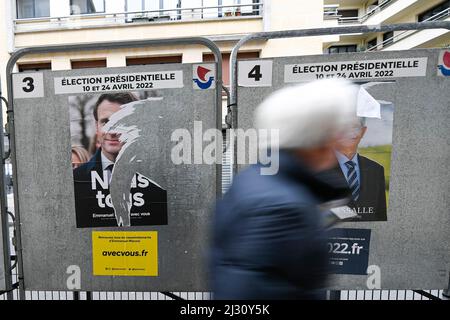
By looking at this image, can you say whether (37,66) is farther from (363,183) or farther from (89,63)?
(363,183)

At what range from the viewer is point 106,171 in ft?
8.44

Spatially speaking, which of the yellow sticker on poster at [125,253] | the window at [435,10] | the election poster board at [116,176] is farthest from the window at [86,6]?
the window at [435,10]

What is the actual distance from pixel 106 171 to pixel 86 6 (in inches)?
616

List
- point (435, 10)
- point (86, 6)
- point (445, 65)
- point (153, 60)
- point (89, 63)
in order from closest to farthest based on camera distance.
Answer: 1. point (445, 65)
2. point (89, 63)
3. point (153, 60)
4. point (86, 6)
5. point (435, 10)

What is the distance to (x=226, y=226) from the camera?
1206 millimetres

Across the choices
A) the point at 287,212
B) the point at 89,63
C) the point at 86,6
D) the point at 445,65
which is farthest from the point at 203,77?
the point at 86,6

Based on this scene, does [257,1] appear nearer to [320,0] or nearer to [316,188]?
[320,0]

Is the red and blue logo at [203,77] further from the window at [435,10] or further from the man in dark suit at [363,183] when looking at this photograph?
the window at [435,10]

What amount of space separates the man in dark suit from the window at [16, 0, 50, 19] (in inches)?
697

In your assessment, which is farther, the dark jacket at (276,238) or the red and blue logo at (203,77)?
the red and blue logo at (203,77)

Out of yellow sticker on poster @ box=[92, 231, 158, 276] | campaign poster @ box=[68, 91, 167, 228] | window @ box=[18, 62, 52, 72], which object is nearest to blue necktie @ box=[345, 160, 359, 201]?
campaign poster @ box=[68, 91, 167, 228]

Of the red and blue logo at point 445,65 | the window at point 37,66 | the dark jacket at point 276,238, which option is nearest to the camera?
the dark jacket at point 276,238

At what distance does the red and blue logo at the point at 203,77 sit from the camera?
2457 millimetres

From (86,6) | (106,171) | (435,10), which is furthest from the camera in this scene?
(435,10)
